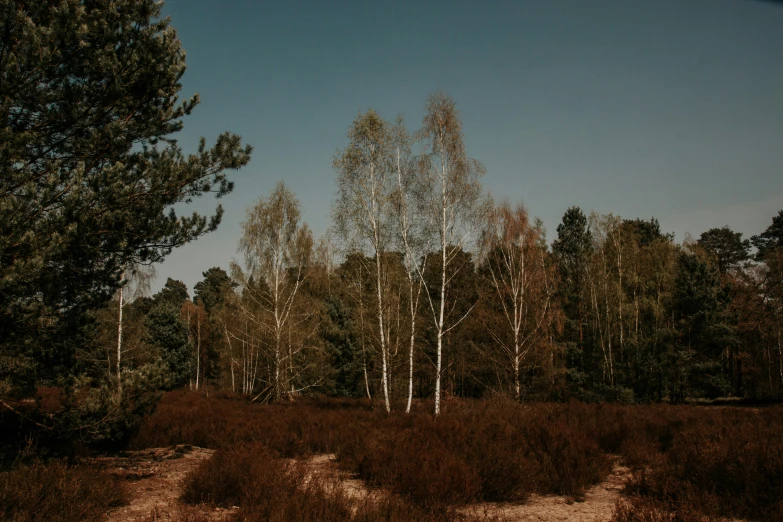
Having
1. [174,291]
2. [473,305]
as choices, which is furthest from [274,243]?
[174,291]

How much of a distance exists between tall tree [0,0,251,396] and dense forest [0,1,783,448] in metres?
0.03

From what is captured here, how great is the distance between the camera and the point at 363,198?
1792 cm

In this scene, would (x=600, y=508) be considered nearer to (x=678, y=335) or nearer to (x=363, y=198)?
(x=363, y=198)

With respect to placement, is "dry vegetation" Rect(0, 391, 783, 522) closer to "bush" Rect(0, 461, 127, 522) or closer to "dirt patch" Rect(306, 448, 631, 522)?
"bush" Rect(0, 461, 127, 522)

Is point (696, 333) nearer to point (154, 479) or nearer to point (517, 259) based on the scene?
point (517, 259)

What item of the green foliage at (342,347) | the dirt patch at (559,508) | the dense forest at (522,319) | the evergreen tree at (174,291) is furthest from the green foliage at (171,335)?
the evergreen tree at (174,291)

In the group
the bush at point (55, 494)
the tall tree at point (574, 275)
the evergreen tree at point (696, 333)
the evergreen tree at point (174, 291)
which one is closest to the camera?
the bush at point (55, 494)

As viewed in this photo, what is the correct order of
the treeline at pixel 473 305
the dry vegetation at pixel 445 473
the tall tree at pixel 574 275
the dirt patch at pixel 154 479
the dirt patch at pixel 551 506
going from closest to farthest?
the dry vegetation at pixel 445 473, the dirt patch at pixel 154 479, the dirt patch at pixel 551 506, the treeline at pixel 473 305, the tall tree at pixel 574 275

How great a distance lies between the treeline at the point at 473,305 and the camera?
58.5ft

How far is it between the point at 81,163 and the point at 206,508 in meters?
4.88

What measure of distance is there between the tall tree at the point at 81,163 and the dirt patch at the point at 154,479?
7.09ft

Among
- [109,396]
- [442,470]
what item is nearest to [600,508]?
[442,470]

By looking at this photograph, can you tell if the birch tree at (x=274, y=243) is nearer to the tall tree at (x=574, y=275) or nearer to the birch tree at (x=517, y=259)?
the birch tree at (x=517, y=259)

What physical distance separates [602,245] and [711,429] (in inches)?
888
